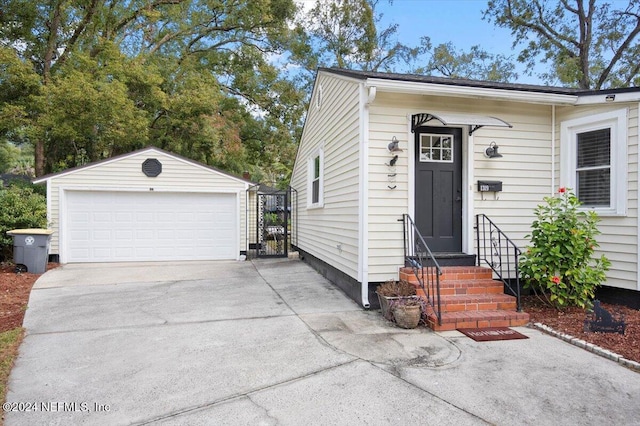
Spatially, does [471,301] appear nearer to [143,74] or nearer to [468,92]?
[468,92]

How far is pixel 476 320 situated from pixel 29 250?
29.9 ft

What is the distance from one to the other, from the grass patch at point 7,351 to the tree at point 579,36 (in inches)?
815

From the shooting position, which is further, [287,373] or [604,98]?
[604,98]

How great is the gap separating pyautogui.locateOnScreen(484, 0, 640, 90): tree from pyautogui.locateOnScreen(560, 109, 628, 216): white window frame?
1393 centimetres

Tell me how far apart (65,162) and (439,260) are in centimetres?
1557

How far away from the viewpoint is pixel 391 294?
483cm

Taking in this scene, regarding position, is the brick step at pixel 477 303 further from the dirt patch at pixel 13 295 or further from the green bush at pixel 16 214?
the green bush at pixel 16 214

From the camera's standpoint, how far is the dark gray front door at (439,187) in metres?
5.70

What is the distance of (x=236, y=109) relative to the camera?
17469 millimetres

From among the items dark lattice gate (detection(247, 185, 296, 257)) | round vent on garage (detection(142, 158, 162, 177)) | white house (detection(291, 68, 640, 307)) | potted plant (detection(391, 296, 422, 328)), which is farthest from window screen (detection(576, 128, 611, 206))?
round vent on garage (detection(142, 158, 162, 177))

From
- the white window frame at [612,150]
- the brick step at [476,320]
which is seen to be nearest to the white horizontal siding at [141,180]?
the brick step at [476,320]

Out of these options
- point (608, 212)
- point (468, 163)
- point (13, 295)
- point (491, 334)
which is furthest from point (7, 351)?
point (608, 212)

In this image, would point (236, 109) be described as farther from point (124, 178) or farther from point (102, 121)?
point (124, 178)

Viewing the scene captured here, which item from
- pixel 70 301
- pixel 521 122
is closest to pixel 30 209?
pixel 70 301
